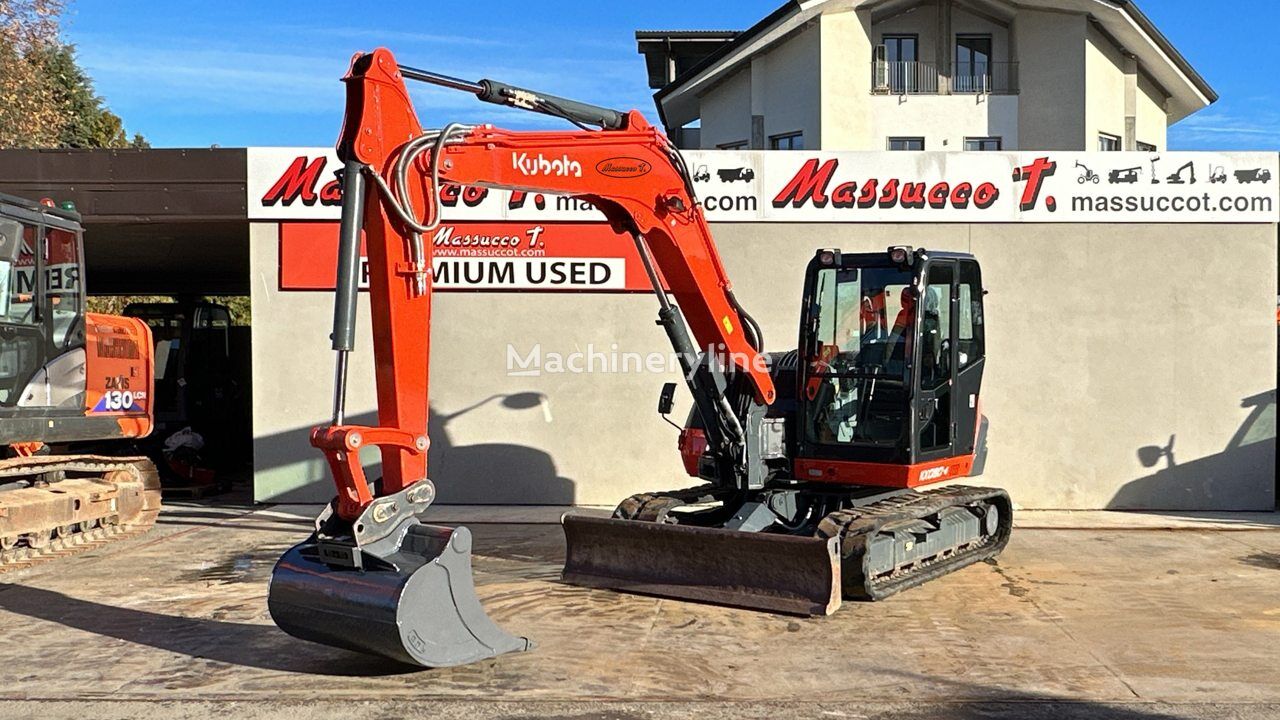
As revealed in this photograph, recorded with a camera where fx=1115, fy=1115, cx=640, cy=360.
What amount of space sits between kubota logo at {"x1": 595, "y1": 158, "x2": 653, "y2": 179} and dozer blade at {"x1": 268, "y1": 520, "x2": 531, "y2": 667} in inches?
116

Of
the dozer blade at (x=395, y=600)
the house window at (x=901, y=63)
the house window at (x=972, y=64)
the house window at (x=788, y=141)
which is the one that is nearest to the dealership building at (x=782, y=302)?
the dozer blade at (x=395, y=600)

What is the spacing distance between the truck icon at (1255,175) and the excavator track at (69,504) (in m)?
12.8

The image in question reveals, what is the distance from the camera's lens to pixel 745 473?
29.4 feet

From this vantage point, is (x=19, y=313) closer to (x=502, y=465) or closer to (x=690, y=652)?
(x=502, y=465)

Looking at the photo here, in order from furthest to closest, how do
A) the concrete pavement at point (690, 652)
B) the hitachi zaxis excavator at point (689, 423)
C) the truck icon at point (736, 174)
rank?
the truck icon at point (736, 174) < the hitachi zaxis excavator at point (689, 423) < the concrete pavement at point (690, 652)

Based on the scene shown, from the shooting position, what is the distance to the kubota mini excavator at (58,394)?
947 centimetres

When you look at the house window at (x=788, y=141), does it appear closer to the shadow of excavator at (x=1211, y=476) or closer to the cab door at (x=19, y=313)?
the shadow of excavator at (x=1211, y=476)

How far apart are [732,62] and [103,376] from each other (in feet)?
65.8

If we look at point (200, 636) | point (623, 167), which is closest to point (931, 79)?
point (623, 167)

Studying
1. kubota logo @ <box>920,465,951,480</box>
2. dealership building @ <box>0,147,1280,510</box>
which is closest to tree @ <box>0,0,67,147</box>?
dealership building @ <box>0,147,1280,510</box>

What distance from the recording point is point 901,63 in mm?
27797

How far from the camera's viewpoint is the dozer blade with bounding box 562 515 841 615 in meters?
7.64

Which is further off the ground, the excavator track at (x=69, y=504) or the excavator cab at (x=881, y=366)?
the excavator cab at (x=881, y=366)

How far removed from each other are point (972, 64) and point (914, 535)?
22.0 metres
